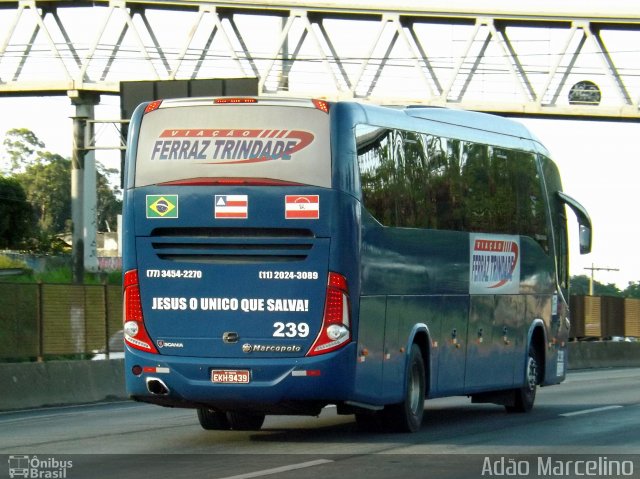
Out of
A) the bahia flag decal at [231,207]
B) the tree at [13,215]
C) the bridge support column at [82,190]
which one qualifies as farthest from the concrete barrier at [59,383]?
the tree at [13,215]

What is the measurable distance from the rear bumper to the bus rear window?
70.3 inches

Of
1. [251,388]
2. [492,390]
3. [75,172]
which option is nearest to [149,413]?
[492,390]

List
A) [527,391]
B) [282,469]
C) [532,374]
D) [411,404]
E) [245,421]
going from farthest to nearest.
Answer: [532,374], [527,391], [245,421], [411,404], [282,469]

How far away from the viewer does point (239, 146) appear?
1498 centimetres

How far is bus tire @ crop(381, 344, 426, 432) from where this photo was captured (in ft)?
53.7

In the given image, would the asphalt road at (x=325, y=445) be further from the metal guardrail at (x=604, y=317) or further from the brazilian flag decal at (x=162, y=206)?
the metal guardrail at (x=604, y=317)

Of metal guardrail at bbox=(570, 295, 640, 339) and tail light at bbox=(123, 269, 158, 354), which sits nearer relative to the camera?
tail light at bbox=(123, 269, 158, 354)

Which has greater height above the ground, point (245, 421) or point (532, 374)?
point (532, 374)

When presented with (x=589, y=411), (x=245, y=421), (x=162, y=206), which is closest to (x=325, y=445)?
(x=245, y=421)

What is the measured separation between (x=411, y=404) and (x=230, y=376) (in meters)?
2.74

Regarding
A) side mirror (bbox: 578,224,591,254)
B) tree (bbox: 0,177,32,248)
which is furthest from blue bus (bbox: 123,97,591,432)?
tree (bbox: 0,177,32,248)

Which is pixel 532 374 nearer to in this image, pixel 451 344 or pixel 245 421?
pixel 451 344

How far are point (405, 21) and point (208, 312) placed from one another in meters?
44.1

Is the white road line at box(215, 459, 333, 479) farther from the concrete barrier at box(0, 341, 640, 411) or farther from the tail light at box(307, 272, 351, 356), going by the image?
the concrete barrier at box(0, 341, 640, 411)
